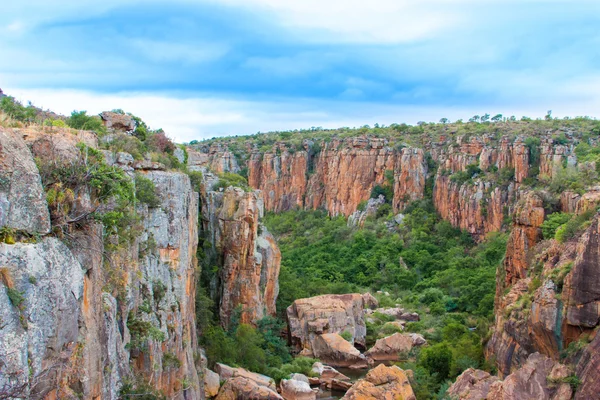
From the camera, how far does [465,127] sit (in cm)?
8000

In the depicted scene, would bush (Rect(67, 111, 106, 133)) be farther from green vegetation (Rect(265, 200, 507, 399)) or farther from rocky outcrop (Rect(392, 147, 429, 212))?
rocky outcrop (Rect(392, 147, 429, 212))

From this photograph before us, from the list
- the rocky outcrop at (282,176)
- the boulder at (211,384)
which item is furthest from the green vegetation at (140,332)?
the rocky outcrop at (282,176)

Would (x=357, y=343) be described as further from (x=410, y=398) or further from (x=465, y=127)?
(x=465, y=127)

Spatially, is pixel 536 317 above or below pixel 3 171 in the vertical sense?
below

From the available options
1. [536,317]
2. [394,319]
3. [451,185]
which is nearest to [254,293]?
[394,319]

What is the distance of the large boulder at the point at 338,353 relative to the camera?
3862 centimetres

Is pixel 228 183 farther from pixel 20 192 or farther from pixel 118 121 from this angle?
pixel 20 192

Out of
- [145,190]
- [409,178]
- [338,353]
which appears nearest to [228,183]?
[338,353]

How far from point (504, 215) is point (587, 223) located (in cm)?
3467

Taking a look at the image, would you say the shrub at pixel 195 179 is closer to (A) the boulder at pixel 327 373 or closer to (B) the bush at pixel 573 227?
(A) the boulder at pixel 327 373

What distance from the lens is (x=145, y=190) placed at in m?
19.1

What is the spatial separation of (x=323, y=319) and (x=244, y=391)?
13.1 m

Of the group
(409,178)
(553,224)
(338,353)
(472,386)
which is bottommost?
(338,353)

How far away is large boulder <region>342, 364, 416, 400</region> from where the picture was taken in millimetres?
27172
